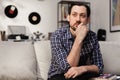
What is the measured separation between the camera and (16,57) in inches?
82.1

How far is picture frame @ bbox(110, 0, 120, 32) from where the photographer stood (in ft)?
13.6

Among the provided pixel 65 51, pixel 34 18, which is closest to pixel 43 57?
pixel 65 51

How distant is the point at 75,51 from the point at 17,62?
0.64 metres

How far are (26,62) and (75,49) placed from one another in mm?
608

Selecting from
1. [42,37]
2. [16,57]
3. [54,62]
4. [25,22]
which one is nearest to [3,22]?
[25,22]

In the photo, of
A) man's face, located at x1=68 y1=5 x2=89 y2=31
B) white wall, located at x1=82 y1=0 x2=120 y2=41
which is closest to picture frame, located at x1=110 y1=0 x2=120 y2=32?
white wall, located at x1=82 y1=0 x2=120 y2=41

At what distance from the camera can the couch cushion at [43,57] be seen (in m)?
2.09

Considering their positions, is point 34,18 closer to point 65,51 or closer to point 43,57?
point 43,57

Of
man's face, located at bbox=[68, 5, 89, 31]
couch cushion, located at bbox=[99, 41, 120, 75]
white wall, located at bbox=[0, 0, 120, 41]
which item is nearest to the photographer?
man's face, located at bbox=[68, 5, 89, 31]

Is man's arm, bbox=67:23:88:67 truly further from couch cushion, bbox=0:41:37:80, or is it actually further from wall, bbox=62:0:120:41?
wall, bbox=62:0:120:41

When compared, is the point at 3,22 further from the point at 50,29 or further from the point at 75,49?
the point at 75,49

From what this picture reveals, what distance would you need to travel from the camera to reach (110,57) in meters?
2.36

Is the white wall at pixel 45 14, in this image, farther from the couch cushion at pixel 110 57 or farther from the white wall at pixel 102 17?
the couch cushion at pixel 110 57

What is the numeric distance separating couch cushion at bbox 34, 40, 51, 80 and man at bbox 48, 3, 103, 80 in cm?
28
